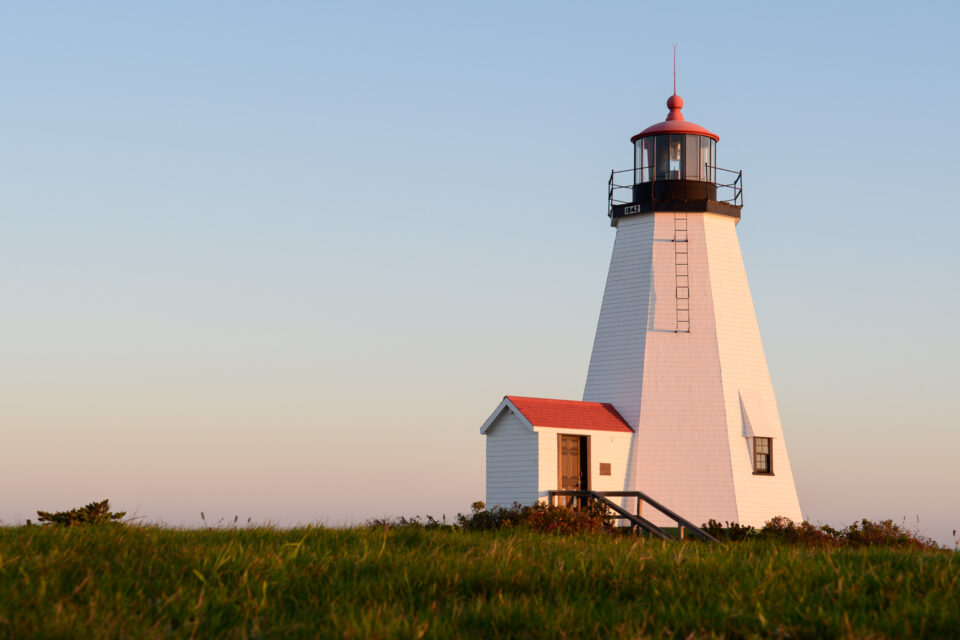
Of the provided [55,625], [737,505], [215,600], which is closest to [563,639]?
[215,600]

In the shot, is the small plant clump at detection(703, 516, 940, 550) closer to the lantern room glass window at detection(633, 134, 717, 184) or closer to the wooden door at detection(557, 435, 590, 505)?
the wooden door at detection(557, 435, 590, 505)

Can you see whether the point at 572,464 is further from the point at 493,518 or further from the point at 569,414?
the point at 493,518

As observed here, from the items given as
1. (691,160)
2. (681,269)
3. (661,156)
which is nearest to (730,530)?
(681,269)

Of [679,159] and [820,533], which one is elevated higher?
[679,159]

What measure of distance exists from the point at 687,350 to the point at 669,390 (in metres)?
1.47

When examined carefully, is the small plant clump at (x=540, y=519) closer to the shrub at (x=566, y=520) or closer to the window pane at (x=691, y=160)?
the shrub at (x=566, y=520)

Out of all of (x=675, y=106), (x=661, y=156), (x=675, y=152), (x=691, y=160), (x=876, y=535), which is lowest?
(x=876, y=535)

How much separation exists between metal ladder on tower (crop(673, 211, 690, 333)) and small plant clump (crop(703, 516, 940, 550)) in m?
6.65

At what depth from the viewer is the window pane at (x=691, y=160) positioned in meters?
34.1

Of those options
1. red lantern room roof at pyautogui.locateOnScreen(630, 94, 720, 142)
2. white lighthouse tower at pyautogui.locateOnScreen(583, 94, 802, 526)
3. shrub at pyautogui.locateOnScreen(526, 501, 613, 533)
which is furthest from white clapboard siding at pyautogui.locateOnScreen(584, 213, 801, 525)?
shrub at pyautogui.locateOnScreen(526, 501, 613, 533)

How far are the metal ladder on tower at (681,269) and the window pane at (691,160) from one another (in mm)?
1561

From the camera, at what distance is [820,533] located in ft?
94.2

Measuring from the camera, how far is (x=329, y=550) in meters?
11.4

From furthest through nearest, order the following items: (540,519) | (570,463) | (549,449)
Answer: (570,463)
(549,449)
(540,519)
